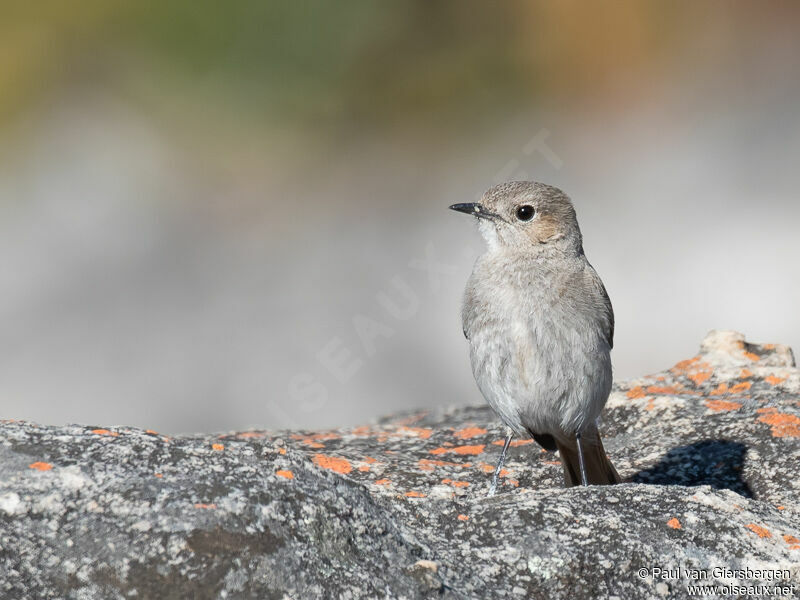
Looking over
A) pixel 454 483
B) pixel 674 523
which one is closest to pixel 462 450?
pixel 454 483

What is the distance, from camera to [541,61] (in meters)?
17.0

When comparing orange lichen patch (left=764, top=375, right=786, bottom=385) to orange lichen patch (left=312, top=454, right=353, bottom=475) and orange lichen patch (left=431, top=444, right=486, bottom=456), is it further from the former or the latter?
orange lichen patch (left=312, top=454, right=353, bottom=475)

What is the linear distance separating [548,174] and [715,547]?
1124 cm

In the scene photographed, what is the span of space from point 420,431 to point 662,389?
1.63 m

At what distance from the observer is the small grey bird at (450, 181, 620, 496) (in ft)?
20.1

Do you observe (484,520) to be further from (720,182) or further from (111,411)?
(720,182)

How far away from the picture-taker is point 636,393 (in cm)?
729

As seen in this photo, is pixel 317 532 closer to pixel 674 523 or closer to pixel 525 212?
pixel 674 523

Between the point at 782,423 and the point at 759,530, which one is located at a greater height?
the point at 782,423

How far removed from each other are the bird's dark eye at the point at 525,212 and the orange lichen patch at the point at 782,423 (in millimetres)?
1791

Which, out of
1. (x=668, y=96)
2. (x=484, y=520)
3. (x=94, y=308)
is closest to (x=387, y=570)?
(x=484, y=520)

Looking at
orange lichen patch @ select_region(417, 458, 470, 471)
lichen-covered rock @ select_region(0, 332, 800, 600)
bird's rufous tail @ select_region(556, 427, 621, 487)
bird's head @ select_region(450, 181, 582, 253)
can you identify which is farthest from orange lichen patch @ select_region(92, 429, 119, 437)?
bird's head @ select_region(450, 181, 582, 253)

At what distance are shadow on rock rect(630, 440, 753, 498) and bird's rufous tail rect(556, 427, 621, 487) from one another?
0.16 metres

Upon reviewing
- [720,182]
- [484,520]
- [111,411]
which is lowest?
[484,520]
